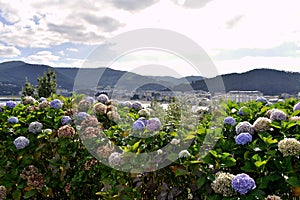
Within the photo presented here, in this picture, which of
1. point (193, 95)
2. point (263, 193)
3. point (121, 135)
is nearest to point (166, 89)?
point (193, 95)

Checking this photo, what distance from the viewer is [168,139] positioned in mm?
2189

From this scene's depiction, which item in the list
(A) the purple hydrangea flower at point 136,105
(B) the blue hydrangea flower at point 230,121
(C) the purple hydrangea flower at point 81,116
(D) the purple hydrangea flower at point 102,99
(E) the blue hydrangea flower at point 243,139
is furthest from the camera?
(A) the purple hydrangea flower at point 136,105

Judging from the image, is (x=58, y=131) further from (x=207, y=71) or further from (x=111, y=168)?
(x=207, y=71)

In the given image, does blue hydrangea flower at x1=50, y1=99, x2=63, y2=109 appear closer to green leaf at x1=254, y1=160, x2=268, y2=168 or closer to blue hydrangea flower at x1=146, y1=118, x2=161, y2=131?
blue hydrangea flower at x1=146, y1=118, x2=161, y2=131

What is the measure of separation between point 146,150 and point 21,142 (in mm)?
904

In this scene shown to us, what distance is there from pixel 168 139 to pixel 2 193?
124 centimetres

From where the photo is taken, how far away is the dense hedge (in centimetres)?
180

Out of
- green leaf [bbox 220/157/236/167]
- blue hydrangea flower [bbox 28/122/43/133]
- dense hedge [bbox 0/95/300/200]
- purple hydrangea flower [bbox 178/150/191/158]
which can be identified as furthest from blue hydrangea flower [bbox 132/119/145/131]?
blue hydrangea flower [bbox 28/122/43/133]

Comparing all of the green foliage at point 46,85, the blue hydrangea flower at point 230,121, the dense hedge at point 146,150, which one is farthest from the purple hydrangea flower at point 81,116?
the green foliage at point 46,85

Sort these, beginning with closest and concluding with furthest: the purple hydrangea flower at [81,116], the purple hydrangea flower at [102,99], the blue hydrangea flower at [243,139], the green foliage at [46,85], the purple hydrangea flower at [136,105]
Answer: the blue hydrangea flower at [243,139], the purple hydrangea flower at [81,116], the purple hydrangea flower at [102,99], the purple hydrangea flower at [136,105], the green foliage at [46,85]

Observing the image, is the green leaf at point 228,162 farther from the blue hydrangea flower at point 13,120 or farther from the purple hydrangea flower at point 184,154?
the blue hydrangea flower at point 13,120

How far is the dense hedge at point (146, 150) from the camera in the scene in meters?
1.80

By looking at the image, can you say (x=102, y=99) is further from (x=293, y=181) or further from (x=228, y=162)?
(x=293, y=181)

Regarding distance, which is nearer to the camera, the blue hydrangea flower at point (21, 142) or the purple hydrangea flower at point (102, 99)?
the blue hydrangea flower at point (21, 142)
